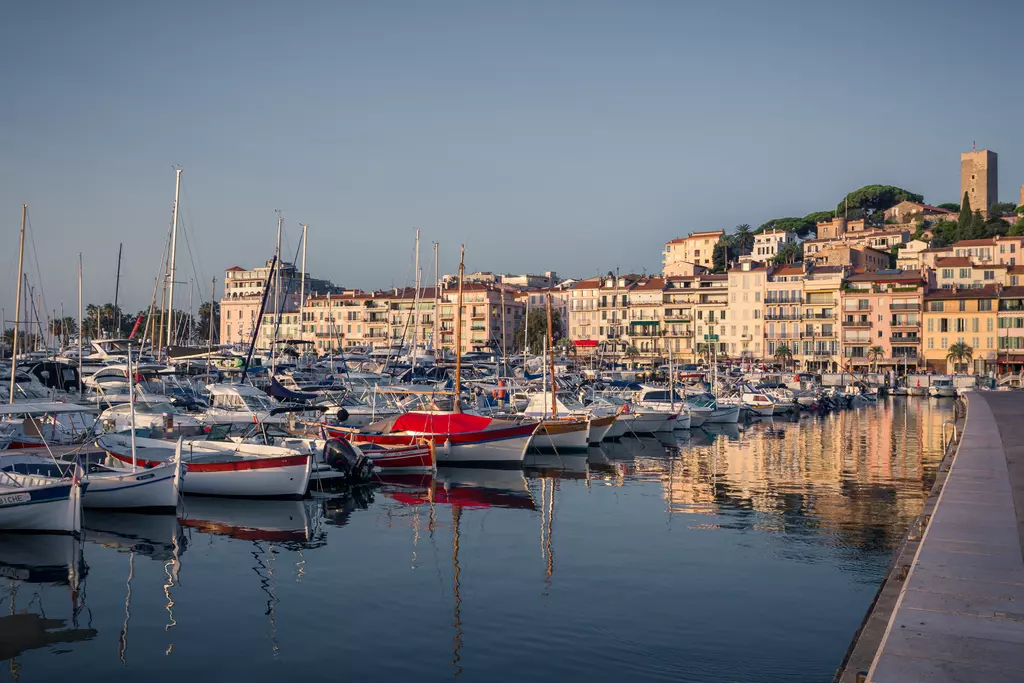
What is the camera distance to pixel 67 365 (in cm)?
6081

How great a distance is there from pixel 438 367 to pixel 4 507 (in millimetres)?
57085

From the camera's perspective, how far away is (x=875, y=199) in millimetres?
198625

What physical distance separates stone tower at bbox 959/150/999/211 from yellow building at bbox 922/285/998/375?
82100 mm

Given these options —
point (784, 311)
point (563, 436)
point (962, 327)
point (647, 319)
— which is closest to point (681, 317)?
point (647, 319)

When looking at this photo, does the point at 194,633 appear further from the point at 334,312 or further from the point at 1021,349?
the point at 334,312

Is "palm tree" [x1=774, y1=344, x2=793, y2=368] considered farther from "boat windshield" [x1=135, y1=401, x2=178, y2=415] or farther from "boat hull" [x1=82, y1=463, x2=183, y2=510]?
"boat hull" [x1=82, y1=463, x2=183, y2=510]

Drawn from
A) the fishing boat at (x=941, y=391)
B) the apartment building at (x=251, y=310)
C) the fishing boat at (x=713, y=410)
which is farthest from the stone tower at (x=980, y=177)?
the fishing boat at (x=713, y=410)

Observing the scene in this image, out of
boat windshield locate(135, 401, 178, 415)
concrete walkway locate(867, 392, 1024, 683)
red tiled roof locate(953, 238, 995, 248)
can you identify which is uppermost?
red tiled roof locate(953, 238, 995, 248)

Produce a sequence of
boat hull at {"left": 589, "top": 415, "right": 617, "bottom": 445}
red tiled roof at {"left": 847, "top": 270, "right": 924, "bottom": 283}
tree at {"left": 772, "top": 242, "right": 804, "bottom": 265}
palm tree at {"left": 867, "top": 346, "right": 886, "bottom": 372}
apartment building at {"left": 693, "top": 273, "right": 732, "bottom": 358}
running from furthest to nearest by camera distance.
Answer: tree at {"left": 772, "top": 242, "right": 804, "bottom": 265} < apartment building at {"left": 693, "top": 273, "right": 732, "bottom": 358} < red tiled roof at {"left": 847, "top": 270, "right": 924, "bottom": 283} < palm tree at {"left": 867, "top": 346, "right": 886, "bottom": 372} < boat hull at {"left": 589, "top": 415, "right": 617, "bottom": 445}

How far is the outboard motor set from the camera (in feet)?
99.8

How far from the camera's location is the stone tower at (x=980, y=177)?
185875 millimetres

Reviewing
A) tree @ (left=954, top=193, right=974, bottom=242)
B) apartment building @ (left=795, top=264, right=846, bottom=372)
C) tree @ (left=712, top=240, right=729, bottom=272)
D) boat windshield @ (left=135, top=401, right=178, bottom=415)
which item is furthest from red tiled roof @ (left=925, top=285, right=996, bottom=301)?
boat windshield @ (left=135, top=401, right=178, bottom=415)

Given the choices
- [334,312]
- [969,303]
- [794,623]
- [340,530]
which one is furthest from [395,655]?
[334,312]

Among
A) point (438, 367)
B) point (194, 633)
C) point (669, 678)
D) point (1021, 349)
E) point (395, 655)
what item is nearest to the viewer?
point (669, 678)
